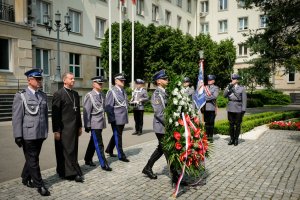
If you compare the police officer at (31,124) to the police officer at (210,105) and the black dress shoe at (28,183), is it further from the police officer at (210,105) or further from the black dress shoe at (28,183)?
the police officer at (210,105)

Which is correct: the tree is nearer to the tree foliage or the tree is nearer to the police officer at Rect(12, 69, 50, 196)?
the tree foliage

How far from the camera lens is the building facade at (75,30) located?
834 inches

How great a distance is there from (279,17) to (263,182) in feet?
53.6

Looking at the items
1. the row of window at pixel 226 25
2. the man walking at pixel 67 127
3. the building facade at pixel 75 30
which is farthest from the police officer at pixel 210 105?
the row of window at pixel 226 25

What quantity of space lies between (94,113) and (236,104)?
16.1 ft

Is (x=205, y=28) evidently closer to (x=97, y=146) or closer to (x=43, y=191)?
(x=97, y=146)

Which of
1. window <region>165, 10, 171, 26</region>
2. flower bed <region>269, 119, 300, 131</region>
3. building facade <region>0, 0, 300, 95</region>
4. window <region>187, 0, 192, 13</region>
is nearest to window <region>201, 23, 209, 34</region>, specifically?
building facade <region>0, 0, 300, 95</region>

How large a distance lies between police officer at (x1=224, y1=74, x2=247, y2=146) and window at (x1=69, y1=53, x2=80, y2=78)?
19.7m

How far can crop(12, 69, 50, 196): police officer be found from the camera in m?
5.49

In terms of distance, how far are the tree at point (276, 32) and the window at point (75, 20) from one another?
14.5 meters

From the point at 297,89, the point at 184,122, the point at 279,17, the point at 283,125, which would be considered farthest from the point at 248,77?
the point at 297,89

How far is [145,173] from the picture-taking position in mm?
6535

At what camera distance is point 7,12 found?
2119 centimetres

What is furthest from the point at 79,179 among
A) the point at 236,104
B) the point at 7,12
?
the point at 7,12
